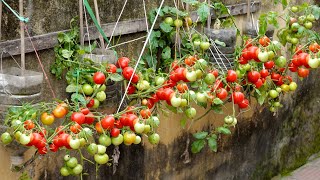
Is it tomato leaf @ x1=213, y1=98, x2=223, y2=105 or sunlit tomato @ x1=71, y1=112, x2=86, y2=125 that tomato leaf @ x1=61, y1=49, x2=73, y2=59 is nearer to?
sunlit tomato @ x1=71, y1=112, x2=86, y2=125

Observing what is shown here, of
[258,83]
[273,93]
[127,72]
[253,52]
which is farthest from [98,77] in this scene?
[273,93]

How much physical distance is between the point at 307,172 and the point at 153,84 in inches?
142

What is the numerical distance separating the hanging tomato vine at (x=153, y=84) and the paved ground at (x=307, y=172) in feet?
6.51

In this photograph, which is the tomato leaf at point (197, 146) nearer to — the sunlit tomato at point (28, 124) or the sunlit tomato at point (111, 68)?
the sunlit tomato at point (111, 68)

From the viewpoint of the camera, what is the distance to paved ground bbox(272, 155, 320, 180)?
6165 mm

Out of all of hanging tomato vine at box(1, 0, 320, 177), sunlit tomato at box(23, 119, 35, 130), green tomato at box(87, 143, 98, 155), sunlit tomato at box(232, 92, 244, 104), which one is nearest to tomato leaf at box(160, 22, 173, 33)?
hanging tomato vine at box(1, 0, 320, 177)

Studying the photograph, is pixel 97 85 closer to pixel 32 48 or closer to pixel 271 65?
pixel 32 48

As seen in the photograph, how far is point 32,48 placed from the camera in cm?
305

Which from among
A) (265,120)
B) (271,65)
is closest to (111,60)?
(271,65)

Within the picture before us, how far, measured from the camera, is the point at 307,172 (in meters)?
6.33

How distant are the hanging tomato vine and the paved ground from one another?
1986 mm

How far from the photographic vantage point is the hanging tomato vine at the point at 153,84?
2695 mm

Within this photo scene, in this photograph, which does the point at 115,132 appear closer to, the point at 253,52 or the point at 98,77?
the point at 98,77

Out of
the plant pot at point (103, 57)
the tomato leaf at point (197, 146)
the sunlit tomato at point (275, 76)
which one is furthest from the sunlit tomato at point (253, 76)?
the plant pot at point (103, 57)
